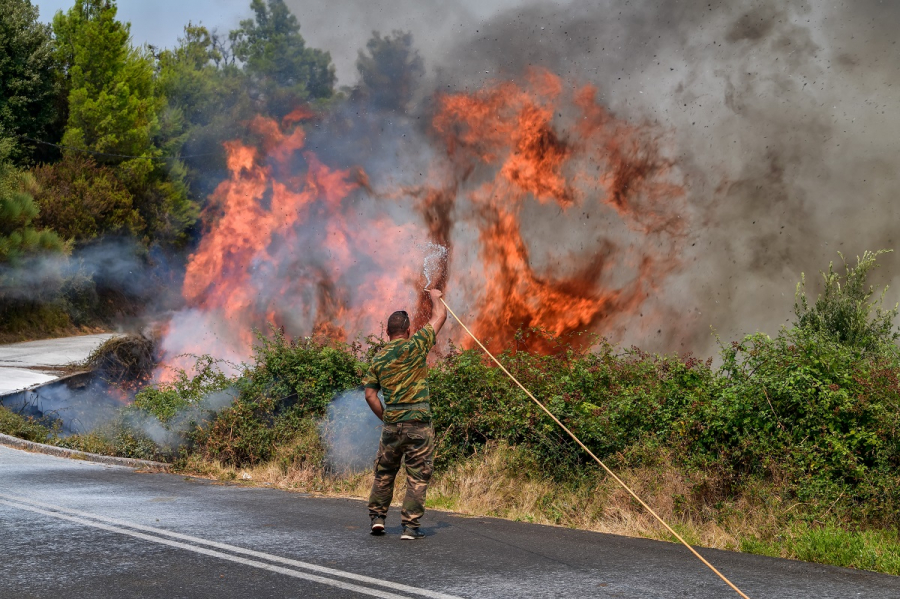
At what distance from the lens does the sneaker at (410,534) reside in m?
7.01

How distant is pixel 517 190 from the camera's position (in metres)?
17.3

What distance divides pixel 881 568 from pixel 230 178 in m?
15.7

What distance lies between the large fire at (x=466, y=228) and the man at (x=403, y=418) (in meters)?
9.05

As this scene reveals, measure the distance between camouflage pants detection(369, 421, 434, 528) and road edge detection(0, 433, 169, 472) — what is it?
490 centimetres

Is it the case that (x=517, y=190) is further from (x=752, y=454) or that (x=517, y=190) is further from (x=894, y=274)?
(x=894, y=274)

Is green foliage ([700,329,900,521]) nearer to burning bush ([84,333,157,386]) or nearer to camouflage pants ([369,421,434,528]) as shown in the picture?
camouflage pants ([369,421,434,528])

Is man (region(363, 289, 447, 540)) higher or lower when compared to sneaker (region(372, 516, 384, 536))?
higher

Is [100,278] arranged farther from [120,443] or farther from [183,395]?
[183,395]

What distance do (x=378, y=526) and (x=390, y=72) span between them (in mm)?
14229

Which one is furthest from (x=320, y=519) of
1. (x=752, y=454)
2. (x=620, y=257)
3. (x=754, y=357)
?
(x=620, y=257)

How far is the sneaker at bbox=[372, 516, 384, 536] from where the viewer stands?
23.5 feet

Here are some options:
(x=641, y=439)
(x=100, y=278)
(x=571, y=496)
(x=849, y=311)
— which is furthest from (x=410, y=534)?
(x=100, y=278)

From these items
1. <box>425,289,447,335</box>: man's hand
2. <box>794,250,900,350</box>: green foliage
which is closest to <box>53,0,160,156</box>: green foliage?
<box>794,250,900,350</box>: green foliage

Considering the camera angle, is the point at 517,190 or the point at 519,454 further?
the point at 517,190
